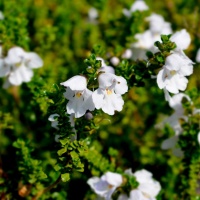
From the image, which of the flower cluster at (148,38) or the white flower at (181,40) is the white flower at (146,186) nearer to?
the white flower at (181,40)

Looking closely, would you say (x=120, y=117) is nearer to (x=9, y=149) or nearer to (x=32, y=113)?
(x=32, y=113)

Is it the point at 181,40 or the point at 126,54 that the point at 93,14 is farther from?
the point at 181,40

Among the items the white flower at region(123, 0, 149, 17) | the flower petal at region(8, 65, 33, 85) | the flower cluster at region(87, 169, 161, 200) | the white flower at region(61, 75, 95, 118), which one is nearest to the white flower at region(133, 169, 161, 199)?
the flower cluster at region(87, 169, 161, 200)

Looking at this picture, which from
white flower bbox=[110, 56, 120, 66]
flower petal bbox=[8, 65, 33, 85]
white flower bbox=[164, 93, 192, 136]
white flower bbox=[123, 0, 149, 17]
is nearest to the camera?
white flower bbox=[164, 93, 192, 136]

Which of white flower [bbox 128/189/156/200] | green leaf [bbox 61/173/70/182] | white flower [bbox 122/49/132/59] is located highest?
white flower [bbox 122/49/132/59]

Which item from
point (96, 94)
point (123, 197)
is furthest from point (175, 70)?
point (123, 197)

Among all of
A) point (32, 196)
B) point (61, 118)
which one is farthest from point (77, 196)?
point (61, 118)

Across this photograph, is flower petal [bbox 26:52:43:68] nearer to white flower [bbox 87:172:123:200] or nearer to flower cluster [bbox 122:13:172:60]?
flower cluster [bbox 122:13:172:60]
